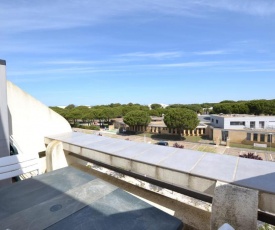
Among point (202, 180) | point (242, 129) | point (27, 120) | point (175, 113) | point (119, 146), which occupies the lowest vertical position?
point (242, 129)

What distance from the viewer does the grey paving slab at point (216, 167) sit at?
63.0 inches

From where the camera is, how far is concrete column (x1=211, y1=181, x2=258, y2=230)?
53.6 inches

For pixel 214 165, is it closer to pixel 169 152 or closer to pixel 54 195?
pixel 169 152

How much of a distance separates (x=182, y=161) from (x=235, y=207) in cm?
65

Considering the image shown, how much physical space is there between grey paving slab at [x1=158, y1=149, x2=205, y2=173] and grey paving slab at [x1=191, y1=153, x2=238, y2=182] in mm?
58

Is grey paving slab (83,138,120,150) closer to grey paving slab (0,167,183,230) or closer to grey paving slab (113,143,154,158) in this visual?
grey paving slab (113,143,154,158)

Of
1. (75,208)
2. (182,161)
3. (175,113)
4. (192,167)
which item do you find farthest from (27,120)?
(175,113)

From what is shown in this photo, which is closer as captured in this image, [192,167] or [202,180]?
[202,180]

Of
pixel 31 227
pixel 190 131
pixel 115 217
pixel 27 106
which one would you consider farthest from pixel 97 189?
pixel 190 131

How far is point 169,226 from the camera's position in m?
1.27

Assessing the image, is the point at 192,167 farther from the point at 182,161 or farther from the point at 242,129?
the point at 242,129

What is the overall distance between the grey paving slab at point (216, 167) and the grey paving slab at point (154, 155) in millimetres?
381

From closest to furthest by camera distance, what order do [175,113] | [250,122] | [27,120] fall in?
[27,120], [250,122], [175,113]

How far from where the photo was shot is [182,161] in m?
1.98
